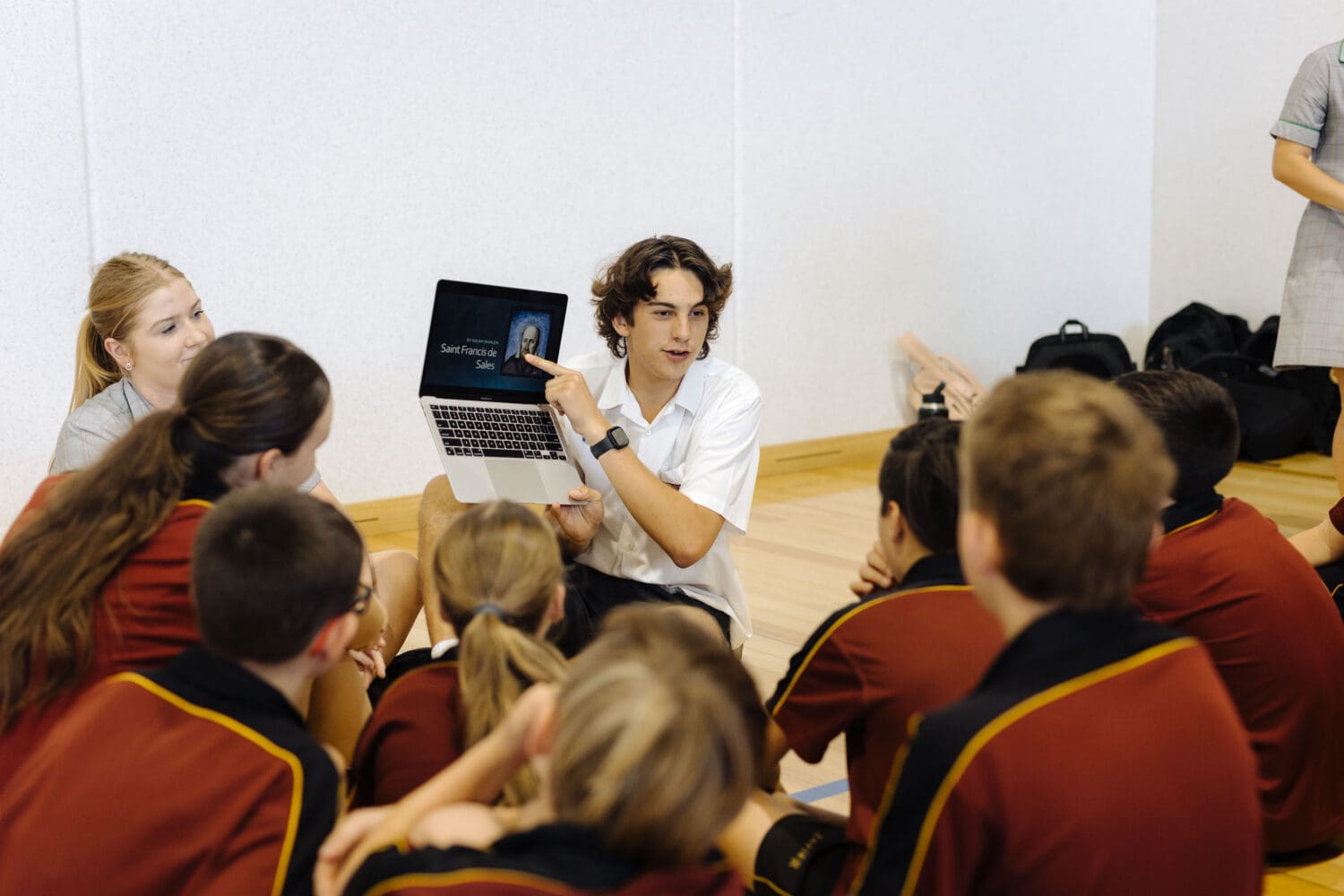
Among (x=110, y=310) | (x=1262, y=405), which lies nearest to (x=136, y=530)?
(x=110, y=310)

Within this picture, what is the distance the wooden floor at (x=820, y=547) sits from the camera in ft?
7.17

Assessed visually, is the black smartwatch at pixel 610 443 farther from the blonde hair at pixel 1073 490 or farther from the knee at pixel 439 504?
the blonde hair at pixel 1073 490

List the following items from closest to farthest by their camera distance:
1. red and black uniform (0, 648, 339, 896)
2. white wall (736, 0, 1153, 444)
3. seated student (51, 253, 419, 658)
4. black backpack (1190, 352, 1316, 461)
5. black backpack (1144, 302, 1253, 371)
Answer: red and black uniform (0, 648, 339, 896) → seated student (51, 253, 419, 658) → white wall (736, 0, 1153, 444) → black backpack (1190, 352, 1316, 461) → black backpack (1144, 302, 1253, 371)

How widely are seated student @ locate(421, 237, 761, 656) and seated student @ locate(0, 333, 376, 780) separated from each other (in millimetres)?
724

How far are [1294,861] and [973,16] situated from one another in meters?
3.82

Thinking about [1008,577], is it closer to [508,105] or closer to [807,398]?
[508,105]

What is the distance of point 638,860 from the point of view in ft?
3.04

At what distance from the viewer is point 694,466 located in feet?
7.31

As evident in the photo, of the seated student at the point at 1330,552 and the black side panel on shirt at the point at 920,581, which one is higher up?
the black side panel on shirt at the point at 920,581

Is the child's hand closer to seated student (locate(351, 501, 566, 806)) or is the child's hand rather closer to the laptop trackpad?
the laptop trackpad

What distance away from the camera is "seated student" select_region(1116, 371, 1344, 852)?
170 centimetres

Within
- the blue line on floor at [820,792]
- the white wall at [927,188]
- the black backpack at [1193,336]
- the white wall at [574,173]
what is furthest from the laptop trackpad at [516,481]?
the black backpack at [1193,336]

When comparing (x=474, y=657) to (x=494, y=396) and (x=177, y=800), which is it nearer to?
(x=177, y=800)

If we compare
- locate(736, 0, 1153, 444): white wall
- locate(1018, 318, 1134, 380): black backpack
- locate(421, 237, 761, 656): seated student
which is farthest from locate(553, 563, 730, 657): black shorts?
locate(1018, 318, 1134, 380): black backpack
